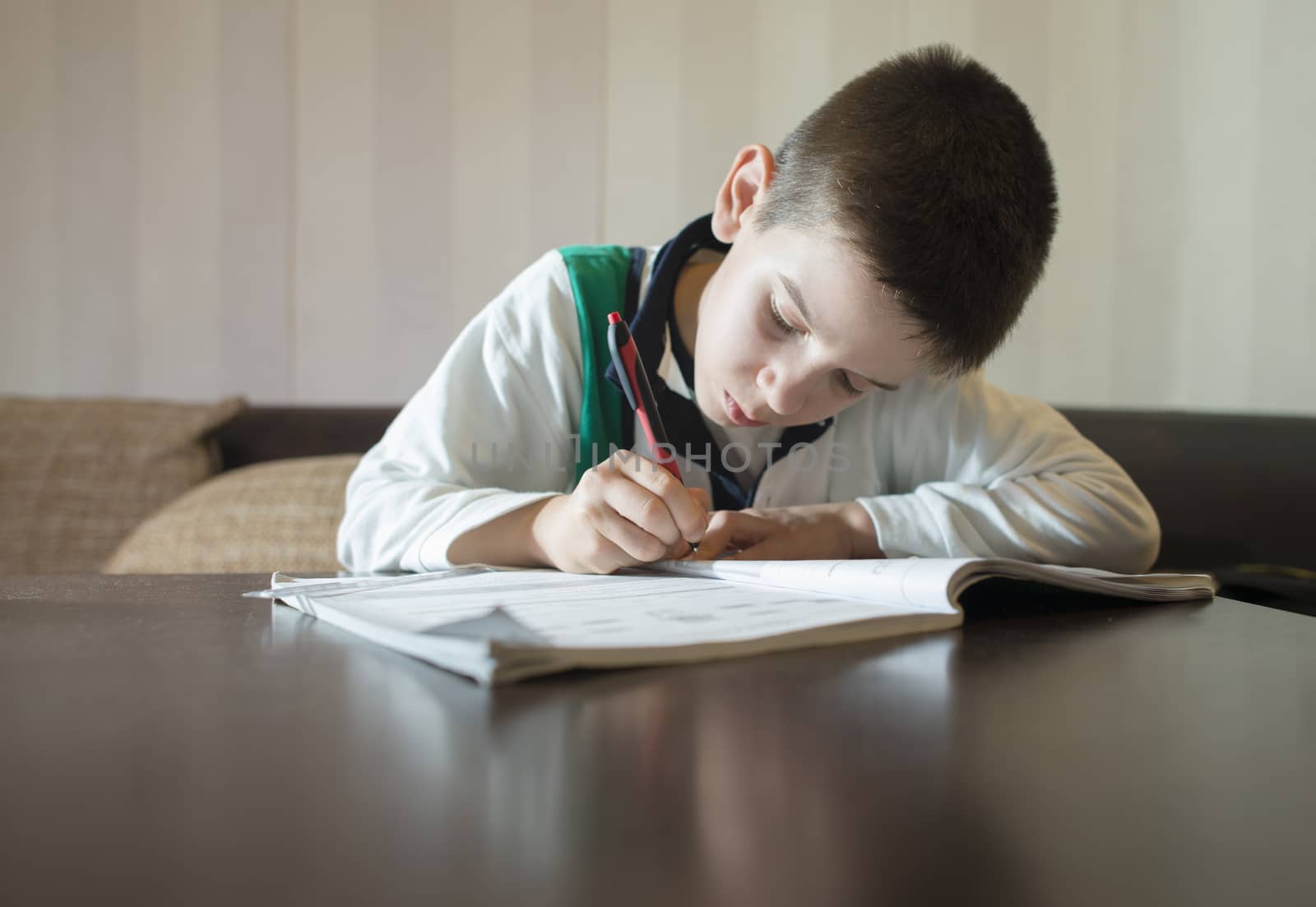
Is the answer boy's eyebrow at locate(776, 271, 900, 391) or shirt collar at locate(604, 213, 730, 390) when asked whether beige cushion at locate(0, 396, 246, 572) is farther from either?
boy's eyebrow at locate(776, 271, 900, 391)

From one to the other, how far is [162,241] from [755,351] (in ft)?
4.95

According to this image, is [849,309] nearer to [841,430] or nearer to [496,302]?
[841,430]

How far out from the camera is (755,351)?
811 millimetres

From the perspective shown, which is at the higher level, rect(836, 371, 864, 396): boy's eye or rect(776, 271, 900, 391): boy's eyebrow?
rect(776, 271, 900, 391): boy's eyebrow

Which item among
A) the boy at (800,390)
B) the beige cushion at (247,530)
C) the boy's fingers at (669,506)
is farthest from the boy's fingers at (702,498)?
the beige cushion at (247,530)

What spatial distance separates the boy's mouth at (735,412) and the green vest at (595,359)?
0.40ft

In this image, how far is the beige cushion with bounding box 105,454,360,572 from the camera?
4.54ft

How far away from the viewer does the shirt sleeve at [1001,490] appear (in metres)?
0.80

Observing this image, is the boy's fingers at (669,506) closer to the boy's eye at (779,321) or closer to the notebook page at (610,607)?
the notebook page at (610,607)


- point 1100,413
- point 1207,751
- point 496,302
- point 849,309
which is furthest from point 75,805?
point 1100,413

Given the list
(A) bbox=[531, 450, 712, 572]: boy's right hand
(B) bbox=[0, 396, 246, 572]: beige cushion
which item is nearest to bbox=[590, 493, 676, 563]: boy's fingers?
(A) bbox=[531, 450, 712, 572]: boy's right hand

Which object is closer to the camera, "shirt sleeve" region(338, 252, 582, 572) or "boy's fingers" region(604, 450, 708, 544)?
"boy's fingers" region(604, 450, 708, 544)

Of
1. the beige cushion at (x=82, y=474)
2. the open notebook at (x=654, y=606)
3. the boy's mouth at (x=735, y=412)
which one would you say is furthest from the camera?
the beige cushion at (x=82, y=474)

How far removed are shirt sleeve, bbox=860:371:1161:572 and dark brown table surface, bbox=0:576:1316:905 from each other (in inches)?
14.2
